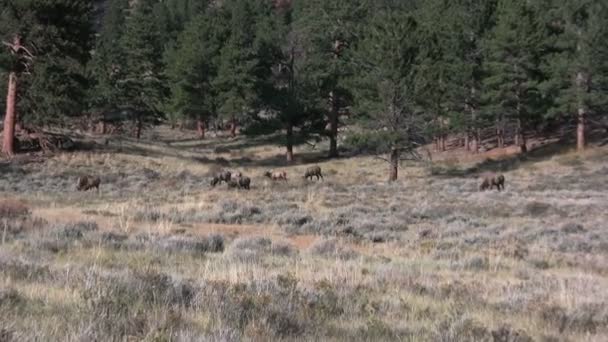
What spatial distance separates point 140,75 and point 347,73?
24.1m

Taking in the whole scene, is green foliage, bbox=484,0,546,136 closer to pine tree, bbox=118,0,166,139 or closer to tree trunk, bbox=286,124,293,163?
tree trunk, bbox=286,124,293,163

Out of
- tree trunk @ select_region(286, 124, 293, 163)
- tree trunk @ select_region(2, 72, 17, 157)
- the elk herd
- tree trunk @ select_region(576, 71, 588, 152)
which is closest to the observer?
the elk herd

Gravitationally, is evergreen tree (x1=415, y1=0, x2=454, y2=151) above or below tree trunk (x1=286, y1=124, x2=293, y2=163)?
above

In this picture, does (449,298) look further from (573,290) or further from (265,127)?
(265,127)

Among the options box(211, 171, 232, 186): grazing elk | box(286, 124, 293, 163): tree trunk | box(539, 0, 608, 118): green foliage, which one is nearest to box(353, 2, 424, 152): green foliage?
box(211, 171, 232, 186): grazing elk

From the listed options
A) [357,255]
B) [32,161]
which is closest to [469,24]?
[32,161]

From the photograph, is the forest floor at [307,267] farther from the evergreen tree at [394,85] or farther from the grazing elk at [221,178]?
the evergreen tree at [394,85]

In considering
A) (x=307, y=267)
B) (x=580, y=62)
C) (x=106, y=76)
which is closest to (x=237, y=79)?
(x=106, y=76)

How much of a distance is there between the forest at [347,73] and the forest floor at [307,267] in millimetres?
10771

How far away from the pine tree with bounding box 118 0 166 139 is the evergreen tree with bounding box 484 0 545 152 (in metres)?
33.5

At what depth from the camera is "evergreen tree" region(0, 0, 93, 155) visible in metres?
36.1

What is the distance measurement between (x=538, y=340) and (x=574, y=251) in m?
9.98

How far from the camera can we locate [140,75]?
65.9m

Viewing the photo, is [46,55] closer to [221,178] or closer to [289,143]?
[221,178]
